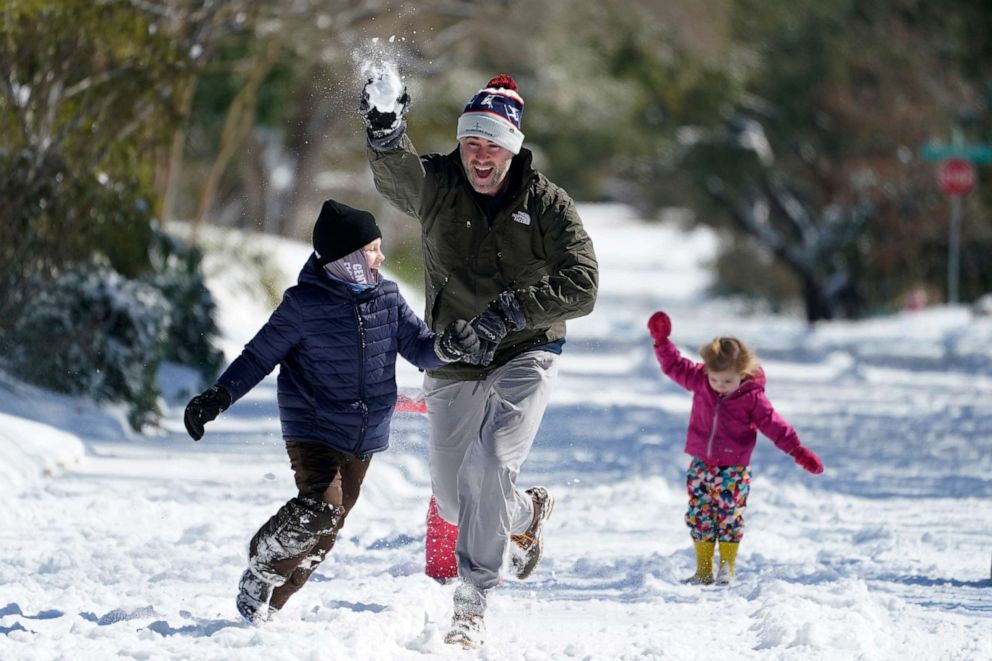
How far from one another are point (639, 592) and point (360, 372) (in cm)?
160

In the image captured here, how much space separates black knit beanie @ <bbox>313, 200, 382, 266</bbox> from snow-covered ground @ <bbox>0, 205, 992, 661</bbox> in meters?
1.17

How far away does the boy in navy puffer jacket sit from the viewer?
5.39 m

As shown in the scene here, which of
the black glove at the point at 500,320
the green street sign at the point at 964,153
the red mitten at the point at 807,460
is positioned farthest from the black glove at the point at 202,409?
the green street sign at the point at 964,153

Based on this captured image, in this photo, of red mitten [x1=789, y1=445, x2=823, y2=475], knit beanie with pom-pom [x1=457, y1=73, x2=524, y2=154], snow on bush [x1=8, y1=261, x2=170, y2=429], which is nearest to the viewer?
knit beanie with pom-pom [x1=457, y1=73, x2=524, y2=154]

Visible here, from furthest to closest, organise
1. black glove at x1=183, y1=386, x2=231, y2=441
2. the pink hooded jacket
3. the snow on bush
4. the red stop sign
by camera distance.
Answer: the red stop sign
the snow on bush
the pink hooded jacket
black glove at x1=183, y1=386, x2=231, y2=441

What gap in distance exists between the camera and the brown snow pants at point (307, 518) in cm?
532

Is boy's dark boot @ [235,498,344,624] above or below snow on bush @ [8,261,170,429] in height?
below

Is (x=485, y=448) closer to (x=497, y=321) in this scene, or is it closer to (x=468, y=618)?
(x=497, y=321)

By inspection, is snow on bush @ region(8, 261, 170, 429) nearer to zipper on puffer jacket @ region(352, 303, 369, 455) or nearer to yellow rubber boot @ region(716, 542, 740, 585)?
yellow rubber boot @ region(716, 542, 740, 585)

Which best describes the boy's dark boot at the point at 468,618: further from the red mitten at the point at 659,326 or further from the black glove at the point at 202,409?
the red mitten at the point at 659,326

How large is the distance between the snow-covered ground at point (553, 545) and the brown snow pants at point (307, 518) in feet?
0.59

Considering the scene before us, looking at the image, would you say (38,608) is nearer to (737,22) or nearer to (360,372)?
(360,372)

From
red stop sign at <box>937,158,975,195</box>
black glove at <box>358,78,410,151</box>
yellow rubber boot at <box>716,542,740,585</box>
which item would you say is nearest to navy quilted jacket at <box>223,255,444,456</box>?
black glove at <box>358,78,410,151</box>

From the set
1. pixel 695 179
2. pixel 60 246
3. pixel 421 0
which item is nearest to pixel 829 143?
pixel 695 179
